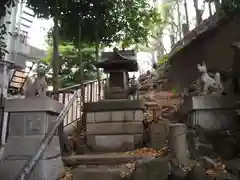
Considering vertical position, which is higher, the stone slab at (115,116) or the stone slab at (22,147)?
the stone slab at (115,116)

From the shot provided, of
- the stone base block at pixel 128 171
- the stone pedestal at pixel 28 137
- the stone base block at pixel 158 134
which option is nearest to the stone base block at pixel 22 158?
the stone pedestal at pixel 28 137

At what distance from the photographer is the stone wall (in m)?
7.18

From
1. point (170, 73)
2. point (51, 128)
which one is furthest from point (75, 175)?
point (170, 73)

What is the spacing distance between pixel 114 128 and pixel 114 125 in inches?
3.4

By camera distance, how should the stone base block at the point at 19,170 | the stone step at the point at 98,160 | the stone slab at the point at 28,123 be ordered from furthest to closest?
the stone step at the point at 98,160, the stone slab at the point at 28,123, the stone base block at the point at 19,170

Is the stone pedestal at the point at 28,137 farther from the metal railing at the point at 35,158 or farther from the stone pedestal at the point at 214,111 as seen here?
the stone pedestal at the point at 214,111

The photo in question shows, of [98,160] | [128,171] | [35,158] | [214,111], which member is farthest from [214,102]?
[35,158]

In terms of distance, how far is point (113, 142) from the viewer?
23.6ft

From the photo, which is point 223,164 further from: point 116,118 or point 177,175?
point 116,118

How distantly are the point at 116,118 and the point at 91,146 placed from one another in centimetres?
107

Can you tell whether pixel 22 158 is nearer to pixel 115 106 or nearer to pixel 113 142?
pixel 113 142

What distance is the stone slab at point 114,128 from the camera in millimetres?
7328

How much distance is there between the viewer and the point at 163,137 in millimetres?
6828

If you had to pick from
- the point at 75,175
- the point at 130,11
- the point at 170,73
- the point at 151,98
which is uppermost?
the point at 130,11
